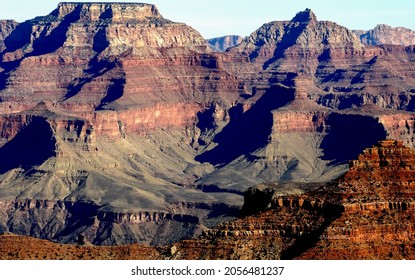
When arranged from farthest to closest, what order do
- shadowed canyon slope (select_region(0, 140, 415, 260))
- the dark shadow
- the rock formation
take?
the dark shadow
shadowed canyon slope (select_region(0, 140, 415, 260))
the rock formation

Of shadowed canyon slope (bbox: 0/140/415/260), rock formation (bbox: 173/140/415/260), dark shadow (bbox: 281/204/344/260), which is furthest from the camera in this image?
dark shadow (bbox: 281/204/344/260)

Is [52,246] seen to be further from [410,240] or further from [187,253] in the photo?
[410,240]

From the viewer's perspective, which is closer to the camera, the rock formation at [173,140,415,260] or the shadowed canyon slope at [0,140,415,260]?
the rock formation at [173,140,415,260]

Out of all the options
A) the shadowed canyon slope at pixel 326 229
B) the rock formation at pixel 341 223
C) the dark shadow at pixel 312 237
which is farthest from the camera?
the dark shadow at pixel 312 237

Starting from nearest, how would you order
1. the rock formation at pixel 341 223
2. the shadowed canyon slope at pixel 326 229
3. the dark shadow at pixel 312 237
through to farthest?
the rock formation at pixel 341 223 < the shadowed canyon slope at pixel 326 229 < the dark shadow at pixel 312 237

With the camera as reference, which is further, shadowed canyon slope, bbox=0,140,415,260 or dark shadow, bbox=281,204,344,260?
dark shadow, bbox=281,204,344,260

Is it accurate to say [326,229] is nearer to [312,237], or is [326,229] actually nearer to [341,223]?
[341,223]

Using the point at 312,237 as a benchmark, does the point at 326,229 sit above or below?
above

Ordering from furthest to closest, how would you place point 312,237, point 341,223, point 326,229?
point 312,237
point 341,223
point 326,229

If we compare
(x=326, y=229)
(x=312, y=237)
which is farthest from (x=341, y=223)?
(x=312, y=237)
